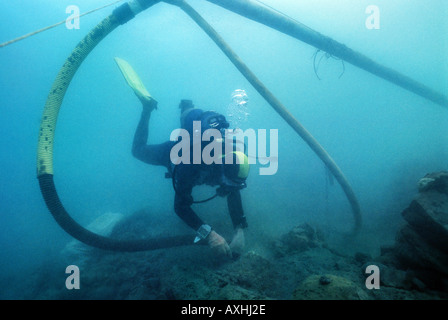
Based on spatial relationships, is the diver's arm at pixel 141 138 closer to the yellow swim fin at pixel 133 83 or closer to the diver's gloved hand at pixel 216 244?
the yellow swim fin at pixel 133 83

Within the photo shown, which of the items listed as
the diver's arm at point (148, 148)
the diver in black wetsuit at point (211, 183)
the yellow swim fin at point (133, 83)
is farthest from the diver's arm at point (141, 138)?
the diver in black wetsuit at point (211, 183)

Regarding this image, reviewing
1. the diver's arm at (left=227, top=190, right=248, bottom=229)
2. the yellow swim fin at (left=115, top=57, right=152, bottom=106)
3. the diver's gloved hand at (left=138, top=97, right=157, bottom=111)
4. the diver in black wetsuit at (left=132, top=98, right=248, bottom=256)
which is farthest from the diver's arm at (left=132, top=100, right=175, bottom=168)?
the diver's arm at (left=227, top=190, right=248, bottom=229)

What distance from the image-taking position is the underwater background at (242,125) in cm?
830

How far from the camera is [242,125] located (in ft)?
156

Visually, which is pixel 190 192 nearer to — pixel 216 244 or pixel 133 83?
pixel 216 244

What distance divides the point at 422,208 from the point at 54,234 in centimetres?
2299

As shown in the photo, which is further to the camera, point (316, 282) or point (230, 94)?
point (230, 94)

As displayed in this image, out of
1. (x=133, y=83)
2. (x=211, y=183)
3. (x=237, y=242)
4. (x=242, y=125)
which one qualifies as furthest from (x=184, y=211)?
(x=242, y=125)

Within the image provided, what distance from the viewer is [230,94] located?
76.4 metres

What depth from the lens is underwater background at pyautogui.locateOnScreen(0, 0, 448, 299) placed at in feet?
Result: 27.2

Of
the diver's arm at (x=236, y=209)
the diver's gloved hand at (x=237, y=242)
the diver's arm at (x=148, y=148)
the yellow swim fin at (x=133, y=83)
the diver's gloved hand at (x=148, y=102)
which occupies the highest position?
the yellow swim fin at (x=133, y=83)

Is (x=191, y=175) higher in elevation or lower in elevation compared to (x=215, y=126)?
lower
